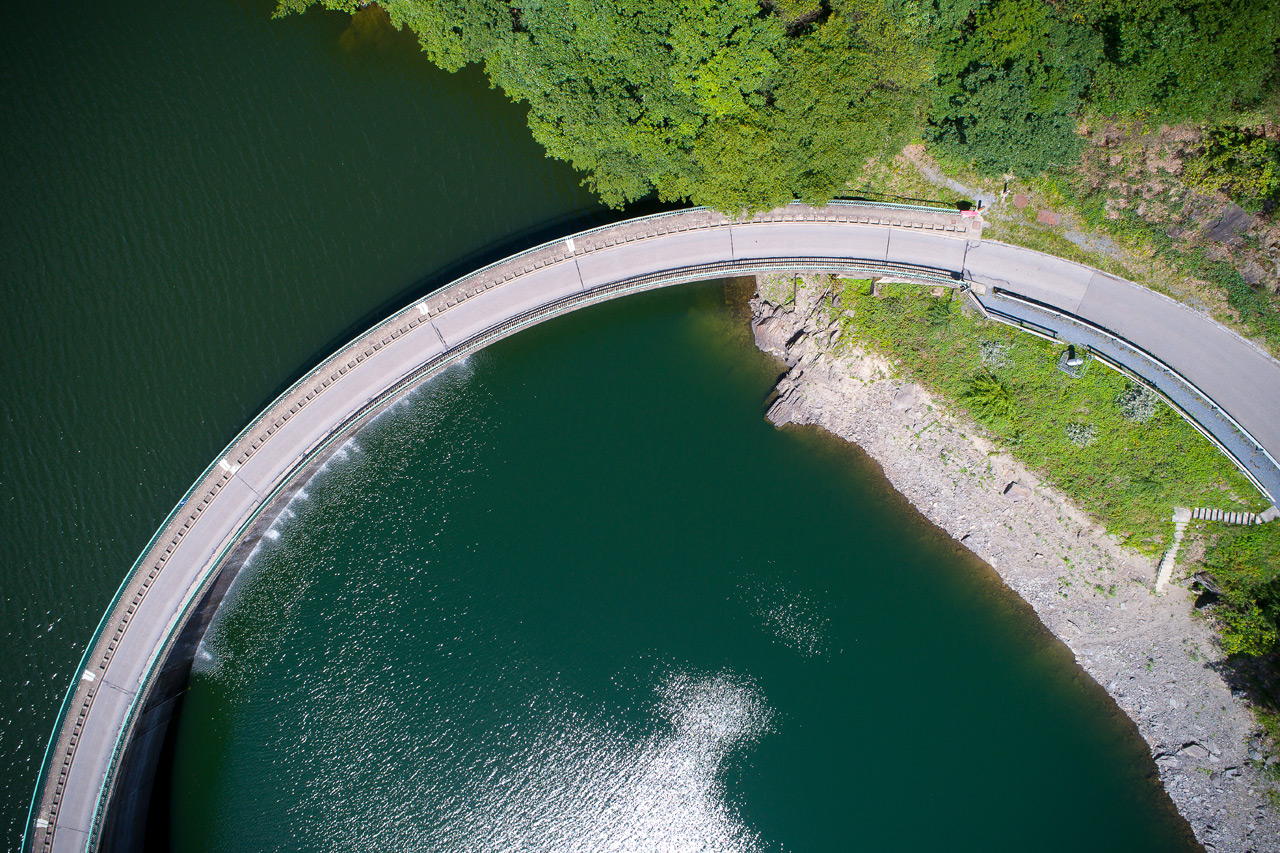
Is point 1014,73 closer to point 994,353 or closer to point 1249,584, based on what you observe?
point 994,353

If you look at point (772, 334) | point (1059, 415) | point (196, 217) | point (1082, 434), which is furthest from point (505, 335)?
point (1082, 434)

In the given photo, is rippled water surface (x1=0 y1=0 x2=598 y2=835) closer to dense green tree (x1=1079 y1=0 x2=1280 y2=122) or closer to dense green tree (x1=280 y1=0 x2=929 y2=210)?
dense green tree (x1=280 y1=0 x2=929 y2=210)

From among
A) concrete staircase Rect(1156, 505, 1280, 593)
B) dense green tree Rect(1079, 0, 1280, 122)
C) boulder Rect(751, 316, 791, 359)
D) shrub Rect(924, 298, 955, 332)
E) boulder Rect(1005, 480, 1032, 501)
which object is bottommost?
concrete staircase Rect(1156, 505, 1280, 593)

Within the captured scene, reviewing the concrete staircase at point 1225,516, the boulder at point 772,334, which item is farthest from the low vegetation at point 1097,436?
the boulder at point 772,334

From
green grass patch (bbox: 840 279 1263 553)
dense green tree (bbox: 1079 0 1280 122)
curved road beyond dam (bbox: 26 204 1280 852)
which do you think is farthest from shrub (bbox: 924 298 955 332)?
dense green tree (bbox: 1079 0 1280 122)

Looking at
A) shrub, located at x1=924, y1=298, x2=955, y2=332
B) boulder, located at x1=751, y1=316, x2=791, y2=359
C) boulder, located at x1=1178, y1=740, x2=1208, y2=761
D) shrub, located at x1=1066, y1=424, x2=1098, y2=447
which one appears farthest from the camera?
boulder, located at x1=751, y1=316, x2=791, y2=359

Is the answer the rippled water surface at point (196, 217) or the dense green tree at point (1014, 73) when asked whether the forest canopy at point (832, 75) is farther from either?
the rippled water surface at point (196, 217)
